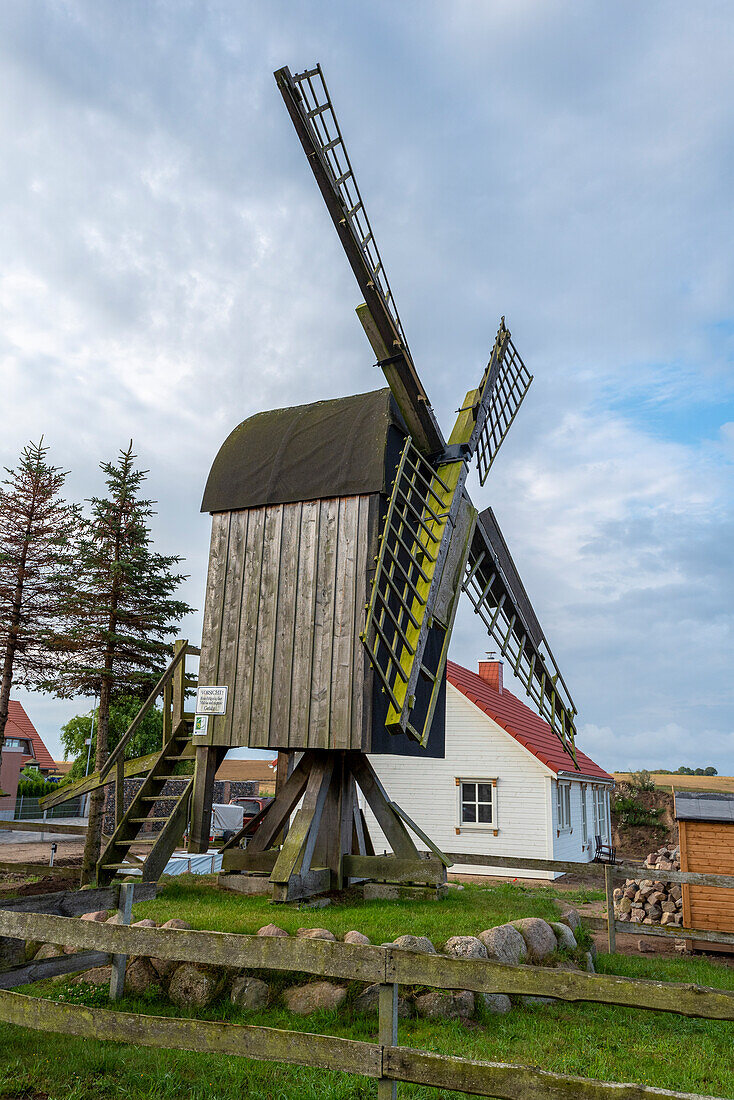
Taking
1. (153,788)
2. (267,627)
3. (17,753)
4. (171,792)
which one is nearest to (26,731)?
(17,753)

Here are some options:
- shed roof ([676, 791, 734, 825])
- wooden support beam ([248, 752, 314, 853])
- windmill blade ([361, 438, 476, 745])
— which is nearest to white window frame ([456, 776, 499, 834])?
shed roof ([676, 791, 734, 825])

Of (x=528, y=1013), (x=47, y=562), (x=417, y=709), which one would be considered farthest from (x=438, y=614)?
(x=47, y=562)

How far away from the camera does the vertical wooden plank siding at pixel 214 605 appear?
10883mm

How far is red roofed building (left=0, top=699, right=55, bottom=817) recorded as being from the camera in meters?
41.0

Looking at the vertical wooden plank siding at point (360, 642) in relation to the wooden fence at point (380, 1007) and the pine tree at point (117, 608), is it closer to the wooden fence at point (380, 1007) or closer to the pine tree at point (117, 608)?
the wooden fence at point (380, 1007)

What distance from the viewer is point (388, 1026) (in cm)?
396

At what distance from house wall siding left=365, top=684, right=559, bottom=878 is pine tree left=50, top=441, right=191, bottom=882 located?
7879 mm

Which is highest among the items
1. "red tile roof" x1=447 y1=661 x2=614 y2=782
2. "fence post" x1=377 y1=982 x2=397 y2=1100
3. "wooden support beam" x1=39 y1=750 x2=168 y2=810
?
"red tile roof" x1=447 y1=661 x2=614 y2=782

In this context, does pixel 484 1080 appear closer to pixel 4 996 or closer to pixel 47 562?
pixel 4 996

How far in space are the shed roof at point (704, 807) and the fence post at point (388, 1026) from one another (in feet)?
33.0

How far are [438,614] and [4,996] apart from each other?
285 inches

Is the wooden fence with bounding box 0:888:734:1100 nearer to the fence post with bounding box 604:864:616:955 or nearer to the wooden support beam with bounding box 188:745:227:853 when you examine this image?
the wooden support beam with bounding box 188:745:227:853

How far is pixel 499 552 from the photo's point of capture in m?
13.0

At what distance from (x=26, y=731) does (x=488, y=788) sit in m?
36.1
